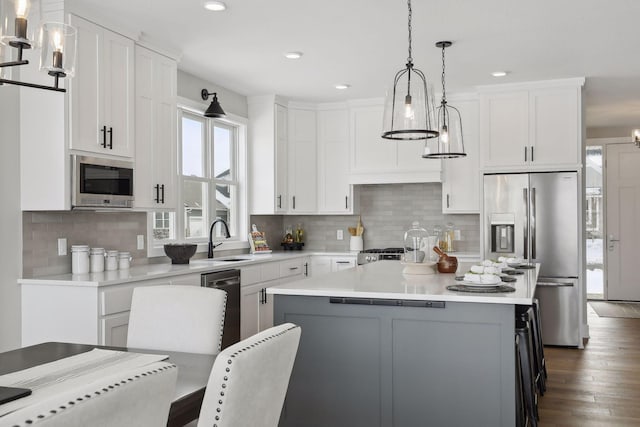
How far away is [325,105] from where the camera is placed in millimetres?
6699

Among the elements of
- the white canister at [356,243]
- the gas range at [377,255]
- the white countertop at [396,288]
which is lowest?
the gas range at [377,255]

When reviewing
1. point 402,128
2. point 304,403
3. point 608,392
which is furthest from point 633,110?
point 304,403

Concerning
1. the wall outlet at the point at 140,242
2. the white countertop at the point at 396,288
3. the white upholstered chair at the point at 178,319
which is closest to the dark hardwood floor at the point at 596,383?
the white countertop at the point at 396,288

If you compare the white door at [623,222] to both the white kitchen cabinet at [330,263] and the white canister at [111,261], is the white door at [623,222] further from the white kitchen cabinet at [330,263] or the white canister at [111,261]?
the white canister at [111,261]

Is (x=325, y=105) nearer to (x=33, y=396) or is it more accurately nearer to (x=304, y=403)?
(x=304, y=403)

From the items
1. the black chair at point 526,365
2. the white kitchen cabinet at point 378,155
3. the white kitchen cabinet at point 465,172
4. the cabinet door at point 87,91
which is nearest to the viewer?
the black chair at point 526,365

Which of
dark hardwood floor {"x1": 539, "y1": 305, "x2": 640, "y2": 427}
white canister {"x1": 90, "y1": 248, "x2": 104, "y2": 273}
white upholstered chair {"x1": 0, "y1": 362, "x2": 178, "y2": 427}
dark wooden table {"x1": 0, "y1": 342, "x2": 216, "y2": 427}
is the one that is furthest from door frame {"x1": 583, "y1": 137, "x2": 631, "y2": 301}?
white upholstered chair {"x1": 0, "y1": 362, "x2": 178, "y2": 427}

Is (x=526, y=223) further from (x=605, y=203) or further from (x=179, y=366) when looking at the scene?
(x=179, y=366)

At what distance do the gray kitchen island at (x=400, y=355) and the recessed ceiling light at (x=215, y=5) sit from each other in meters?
1.80

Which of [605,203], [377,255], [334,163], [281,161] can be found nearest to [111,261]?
[281,161]

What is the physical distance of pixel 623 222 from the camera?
8.48m

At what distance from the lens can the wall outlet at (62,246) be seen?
12.4 ft

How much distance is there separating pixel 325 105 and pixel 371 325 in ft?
13.6

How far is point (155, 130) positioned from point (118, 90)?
0.49 meters
